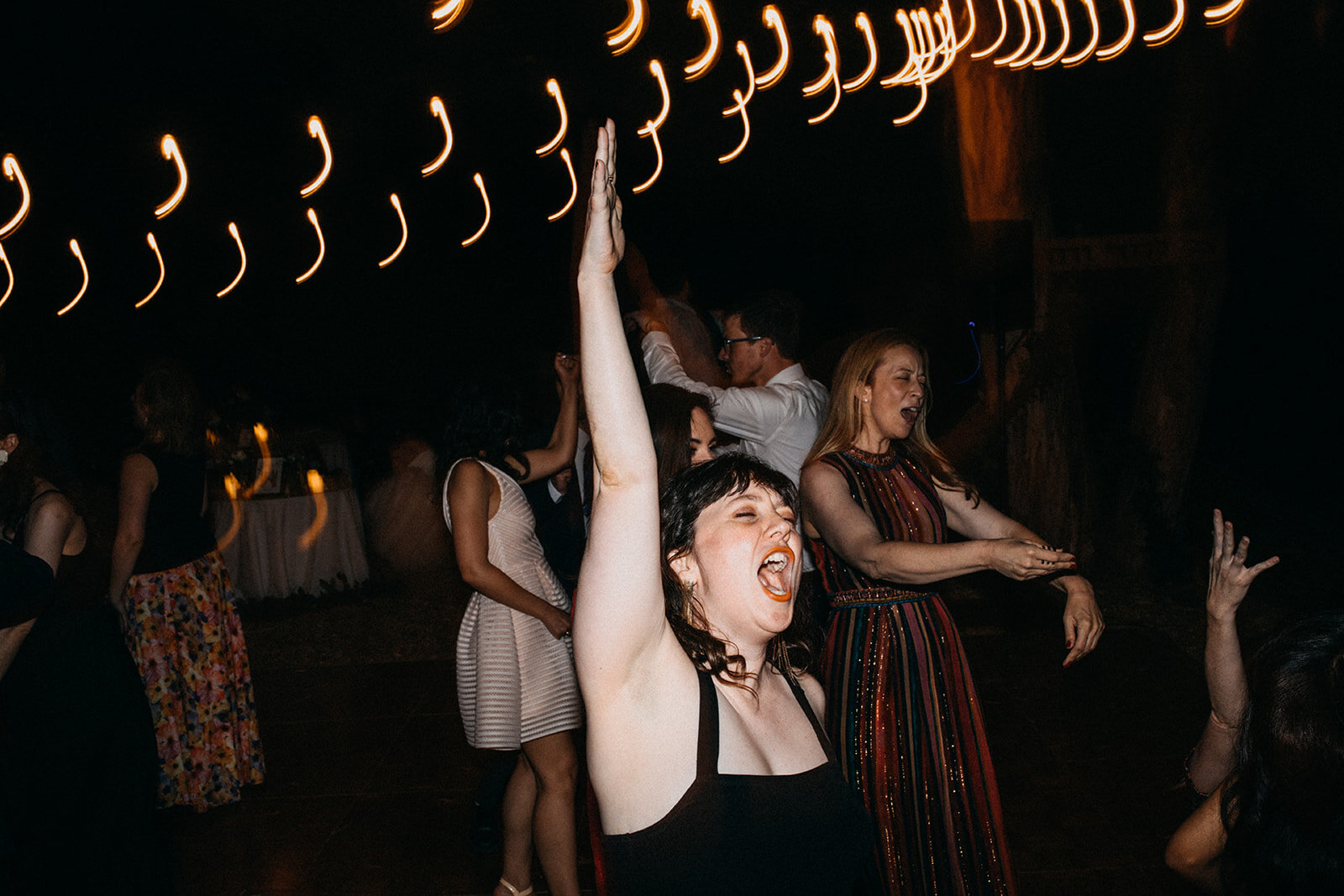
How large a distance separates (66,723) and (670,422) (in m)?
1.80

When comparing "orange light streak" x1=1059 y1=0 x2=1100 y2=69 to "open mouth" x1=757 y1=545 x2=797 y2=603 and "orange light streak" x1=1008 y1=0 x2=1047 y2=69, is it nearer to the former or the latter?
"orange light streak" x1=1008 y1=0 x2=1047 y2=69

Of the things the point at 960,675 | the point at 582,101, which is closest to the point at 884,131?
the point at 582,101

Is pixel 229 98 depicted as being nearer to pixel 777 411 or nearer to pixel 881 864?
pixel 777 411

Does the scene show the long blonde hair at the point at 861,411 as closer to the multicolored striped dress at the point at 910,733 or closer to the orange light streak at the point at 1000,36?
the multicolored striped dress at the point at 910,733

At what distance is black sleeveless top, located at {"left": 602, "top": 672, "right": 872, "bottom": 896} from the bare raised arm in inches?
7.2

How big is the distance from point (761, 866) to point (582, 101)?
1061 centimetres

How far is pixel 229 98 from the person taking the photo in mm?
10641

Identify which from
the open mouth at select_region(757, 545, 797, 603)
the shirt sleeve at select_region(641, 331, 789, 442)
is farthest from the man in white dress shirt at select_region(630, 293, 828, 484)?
the open mouth at select_region(757, 545, 797, 603)

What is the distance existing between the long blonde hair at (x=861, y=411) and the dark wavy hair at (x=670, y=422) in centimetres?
34


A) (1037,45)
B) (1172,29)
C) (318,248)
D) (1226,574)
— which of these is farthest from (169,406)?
(318,248)

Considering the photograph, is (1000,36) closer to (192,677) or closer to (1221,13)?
(1221,13)

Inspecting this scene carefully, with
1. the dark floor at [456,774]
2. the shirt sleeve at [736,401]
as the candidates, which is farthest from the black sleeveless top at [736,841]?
the dark floor at [456,774]

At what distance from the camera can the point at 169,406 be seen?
370 cm

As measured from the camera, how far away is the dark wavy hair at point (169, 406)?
3.68m
